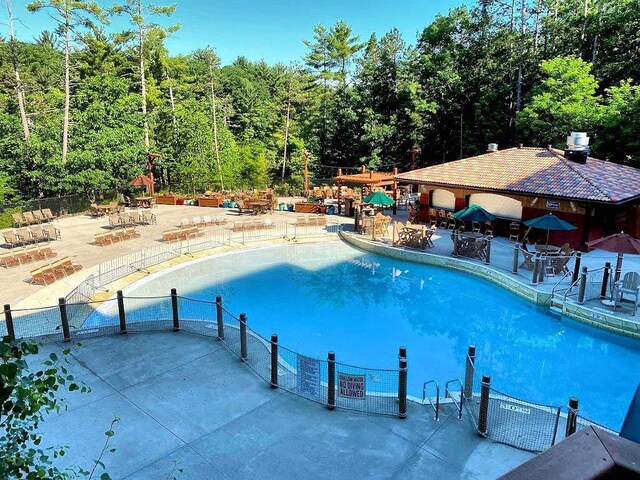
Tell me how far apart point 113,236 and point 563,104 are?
23825 mm

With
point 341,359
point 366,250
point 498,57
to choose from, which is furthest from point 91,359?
point 498,57

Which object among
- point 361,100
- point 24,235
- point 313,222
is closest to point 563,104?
point 313,222

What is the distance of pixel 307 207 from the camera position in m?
25.9

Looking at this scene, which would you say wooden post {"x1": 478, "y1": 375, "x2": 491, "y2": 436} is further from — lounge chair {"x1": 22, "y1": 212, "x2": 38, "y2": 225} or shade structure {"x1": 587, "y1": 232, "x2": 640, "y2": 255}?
lounge chair {"x1": 22, "y1": 212, "x2": 38, "y2": 225}

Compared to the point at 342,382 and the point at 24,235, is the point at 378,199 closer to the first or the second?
the point at 342,382

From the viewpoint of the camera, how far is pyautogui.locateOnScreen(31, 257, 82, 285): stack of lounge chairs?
14.0m

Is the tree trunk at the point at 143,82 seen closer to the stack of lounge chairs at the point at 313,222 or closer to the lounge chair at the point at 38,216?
the lounge chair at the point at 38,216

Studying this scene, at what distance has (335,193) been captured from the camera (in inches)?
1217

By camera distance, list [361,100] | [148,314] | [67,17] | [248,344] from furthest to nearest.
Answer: [361,100] < [67,17] < [148,314] < [248,344]

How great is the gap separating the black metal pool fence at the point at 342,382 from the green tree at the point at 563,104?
20237 mm

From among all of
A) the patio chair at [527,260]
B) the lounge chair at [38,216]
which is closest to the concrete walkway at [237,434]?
the patio chair at [527,260]

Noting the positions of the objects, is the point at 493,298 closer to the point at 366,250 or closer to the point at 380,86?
the point at 366,250

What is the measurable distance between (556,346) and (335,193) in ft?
68.8

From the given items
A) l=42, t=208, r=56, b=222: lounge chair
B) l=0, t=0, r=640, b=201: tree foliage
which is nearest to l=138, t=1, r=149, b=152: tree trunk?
l=0, t=0, r=640, b=201: tree foliage
